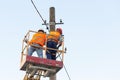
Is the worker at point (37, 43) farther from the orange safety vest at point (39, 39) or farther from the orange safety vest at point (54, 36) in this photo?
the orange safety vest at point (54, 36)

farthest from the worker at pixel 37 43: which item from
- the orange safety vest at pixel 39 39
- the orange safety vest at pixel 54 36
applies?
the orange safety vest at pixel 54 36

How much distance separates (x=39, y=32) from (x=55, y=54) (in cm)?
122

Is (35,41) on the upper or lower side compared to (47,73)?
upper

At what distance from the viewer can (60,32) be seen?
15.8 m

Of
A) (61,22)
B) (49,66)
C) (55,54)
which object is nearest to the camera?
(49,66)

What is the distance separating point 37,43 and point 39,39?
20 centimetres

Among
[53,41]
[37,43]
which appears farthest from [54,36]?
[37,43]

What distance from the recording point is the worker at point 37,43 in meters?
14.8

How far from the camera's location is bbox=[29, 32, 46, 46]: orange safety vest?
1502 cm

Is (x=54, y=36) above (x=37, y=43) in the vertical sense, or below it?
above

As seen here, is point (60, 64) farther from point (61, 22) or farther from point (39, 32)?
point (61, 22)

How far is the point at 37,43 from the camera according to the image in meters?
15.0

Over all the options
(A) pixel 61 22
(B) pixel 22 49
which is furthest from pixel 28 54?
(A) pixel 61 22

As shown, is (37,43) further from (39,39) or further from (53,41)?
(53,41)
